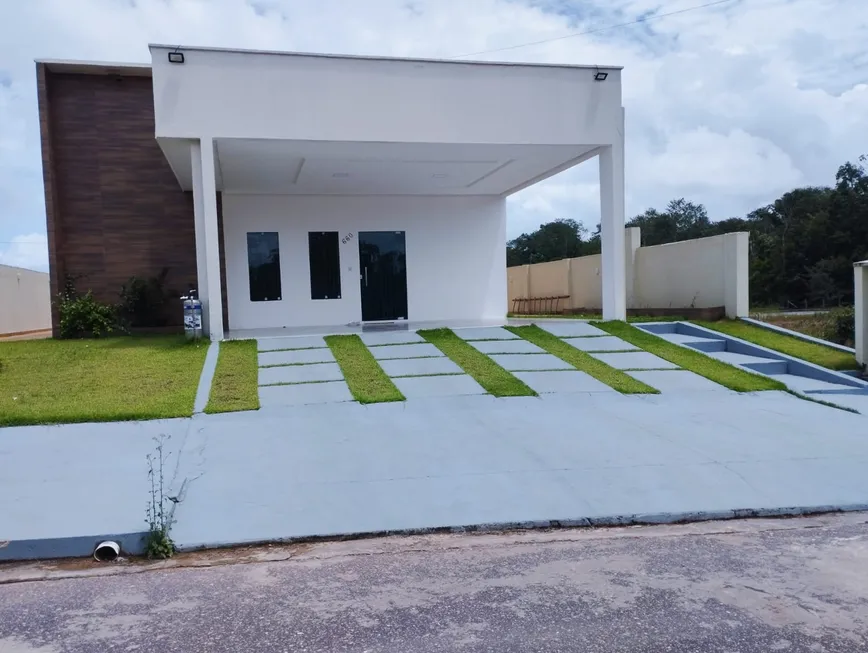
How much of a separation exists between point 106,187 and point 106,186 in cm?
2

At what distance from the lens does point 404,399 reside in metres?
9.09

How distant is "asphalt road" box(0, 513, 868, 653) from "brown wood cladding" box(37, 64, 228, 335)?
40.4ft

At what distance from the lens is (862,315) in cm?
1084

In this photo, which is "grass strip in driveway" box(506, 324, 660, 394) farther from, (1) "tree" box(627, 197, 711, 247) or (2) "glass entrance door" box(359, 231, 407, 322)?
(1) "tree" box(627, 197, 711, 247)

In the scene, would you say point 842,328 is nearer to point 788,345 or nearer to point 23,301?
point 788,345

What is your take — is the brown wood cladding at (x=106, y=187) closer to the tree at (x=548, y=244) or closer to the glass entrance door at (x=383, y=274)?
the glass entrance door at (x=383, y=274)

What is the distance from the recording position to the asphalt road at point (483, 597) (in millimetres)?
3668

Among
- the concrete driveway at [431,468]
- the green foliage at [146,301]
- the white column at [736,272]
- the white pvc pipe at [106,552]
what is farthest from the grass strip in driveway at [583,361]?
the green foliage at [146,301]

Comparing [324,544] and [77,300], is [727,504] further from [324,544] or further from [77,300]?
[77,300]

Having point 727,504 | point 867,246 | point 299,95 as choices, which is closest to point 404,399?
point 727,504

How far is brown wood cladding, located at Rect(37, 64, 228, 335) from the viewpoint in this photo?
51.3 ft

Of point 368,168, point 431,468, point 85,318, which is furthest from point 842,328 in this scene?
point 85,318

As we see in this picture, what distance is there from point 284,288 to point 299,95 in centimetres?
536

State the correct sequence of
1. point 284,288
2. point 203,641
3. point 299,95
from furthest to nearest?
point 284,288 → point 299,95 → point 203,641
